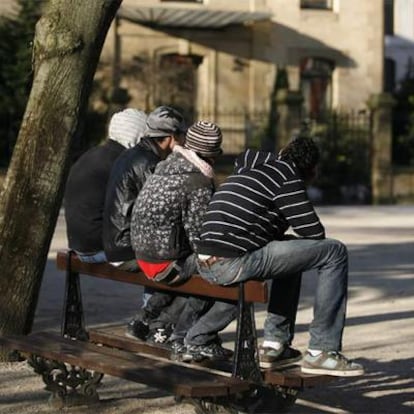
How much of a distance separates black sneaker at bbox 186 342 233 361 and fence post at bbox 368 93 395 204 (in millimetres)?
22894

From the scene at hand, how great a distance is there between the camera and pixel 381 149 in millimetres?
29938

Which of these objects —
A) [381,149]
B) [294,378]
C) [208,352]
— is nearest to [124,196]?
[208,352]

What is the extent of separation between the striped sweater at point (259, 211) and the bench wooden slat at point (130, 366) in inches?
27.0

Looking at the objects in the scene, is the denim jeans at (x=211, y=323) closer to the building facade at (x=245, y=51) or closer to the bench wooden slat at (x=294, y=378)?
the bench wooden slat at (x=294, y=378)

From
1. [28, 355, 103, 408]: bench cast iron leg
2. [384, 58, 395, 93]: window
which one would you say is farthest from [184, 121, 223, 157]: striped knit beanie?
[384, 58, 395, 93]: window

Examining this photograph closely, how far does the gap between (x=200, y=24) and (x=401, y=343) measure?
26.5 meters

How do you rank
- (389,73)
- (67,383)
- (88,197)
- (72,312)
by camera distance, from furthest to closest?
(389,73), (88,197), (72,312), (67,383)

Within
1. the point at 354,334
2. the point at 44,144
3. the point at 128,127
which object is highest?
the point at 128,127

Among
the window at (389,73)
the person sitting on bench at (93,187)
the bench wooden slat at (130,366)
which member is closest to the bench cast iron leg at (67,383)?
the bench wooden slat at (130,366)

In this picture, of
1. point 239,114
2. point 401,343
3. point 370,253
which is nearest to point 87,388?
point 401,343

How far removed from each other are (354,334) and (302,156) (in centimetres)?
386

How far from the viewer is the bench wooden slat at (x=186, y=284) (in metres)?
6.61

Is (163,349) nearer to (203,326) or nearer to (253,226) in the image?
(203,326)

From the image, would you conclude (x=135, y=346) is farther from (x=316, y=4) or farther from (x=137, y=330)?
(x=316, y=4)
